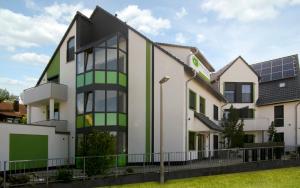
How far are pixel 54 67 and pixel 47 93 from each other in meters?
3.57

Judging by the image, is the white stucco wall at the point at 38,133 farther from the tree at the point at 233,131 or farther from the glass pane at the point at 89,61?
the tree at the point at 233,131

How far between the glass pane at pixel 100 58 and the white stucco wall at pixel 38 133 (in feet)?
17.8

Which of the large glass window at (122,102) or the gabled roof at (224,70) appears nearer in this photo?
the large glass window at (122,102)

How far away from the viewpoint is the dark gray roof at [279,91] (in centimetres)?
3991

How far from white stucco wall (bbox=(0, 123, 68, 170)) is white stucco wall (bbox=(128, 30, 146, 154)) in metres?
4.90

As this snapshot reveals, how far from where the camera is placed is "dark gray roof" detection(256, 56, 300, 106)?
131 feet

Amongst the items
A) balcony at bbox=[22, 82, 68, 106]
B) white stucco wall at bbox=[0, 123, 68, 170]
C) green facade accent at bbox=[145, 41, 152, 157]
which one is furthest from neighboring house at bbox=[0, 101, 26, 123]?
green facade accent at bbox=[145, 41, 152, 157]

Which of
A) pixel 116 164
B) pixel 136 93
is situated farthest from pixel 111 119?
pixel 116 164

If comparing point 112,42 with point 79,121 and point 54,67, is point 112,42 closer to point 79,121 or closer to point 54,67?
point 79,121

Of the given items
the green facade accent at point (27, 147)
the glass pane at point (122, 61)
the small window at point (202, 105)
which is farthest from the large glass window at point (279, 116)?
the green facade accent at point (27, 147)

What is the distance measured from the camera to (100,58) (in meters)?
26.9

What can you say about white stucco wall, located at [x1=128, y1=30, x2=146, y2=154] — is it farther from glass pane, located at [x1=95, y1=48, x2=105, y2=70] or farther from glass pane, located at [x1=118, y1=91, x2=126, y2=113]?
glass pane, located at [x1=95, y1=48, x2=105, y2=70]

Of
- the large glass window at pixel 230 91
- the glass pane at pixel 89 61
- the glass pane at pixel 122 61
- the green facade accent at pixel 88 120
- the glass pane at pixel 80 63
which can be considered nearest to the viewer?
the green facade accent at pixel 88 120

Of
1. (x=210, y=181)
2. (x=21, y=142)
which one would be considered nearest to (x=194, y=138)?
(x=210, y=181)
